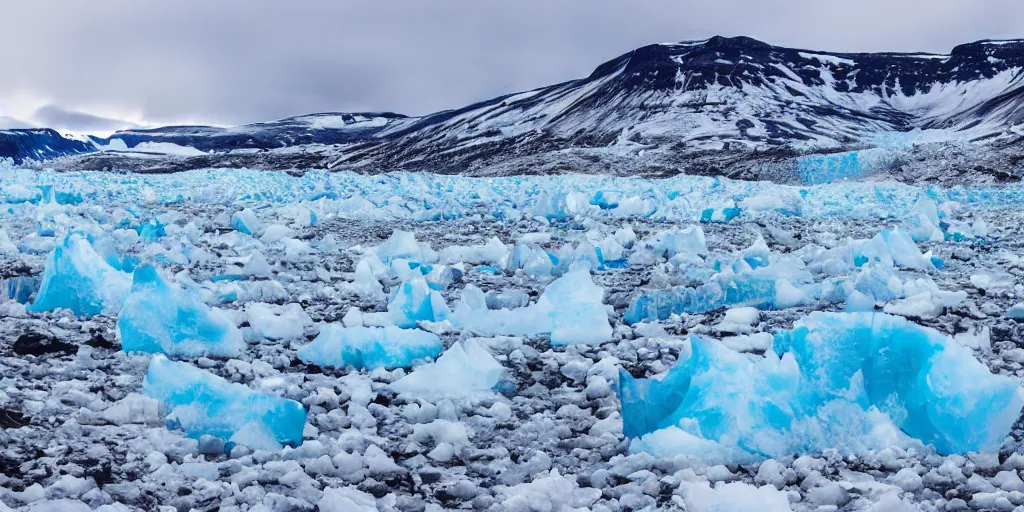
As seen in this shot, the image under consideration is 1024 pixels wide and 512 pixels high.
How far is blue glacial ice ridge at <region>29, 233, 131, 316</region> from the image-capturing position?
4.08 m

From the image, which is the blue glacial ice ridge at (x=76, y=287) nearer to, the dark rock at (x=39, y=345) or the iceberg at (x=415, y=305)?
the dark rock at (x=39, y=345)

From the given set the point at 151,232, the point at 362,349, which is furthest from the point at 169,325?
the point at 151,232

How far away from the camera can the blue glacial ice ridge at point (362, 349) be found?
3309mm

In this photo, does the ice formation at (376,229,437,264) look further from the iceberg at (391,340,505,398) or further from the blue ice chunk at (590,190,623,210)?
the blue ice chunk at (590,190,623,210)

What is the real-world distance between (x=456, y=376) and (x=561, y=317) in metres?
0.91

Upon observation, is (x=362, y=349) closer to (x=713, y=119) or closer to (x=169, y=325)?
(x=169, y=325)

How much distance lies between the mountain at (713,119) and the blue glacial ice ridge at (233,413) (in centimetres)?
2313

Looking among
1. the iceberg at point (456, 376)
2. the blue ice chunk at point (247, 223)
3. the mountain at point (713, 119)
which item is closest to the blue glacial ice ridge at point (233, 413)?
the iceberg at point (456, 376)

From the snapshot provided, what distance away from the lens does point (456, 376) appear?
302 cm

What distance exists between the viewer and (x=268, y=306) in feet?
14.3

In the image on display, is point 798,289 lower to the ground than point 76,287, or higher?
lower

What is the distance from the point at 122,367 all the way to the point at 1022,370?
341 centimetres

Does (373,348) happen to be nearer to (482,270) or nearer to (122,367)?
(122,367)

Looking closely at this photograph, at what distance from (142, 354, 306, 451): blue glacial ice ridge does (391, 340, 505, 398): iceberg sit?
52cm
